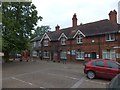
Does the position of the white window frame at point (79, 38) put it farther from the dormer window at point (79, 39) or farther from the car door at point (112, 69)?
the car door at point (112, 69)

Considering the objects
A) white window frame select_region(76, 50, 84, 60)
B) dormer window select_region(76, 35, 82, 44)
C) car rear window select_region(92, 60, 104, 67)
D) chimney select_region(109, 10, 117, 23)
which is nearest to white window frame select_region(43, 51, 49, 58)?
white window frame select_region(76, 50, 84, 60)

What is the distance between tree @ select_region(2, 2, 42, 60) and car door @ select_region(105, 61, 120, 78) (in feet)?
51.5

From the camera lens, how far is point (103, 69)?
45.9ft

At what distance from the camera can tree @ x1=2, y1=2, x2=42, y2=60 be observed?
88.0 feet

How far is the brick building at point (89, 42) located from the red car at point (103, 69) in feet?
45.7

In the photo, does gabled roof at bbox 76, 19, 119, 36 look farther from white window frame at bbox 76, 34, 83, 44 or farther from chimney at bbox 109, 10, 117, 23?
white window frame at bbox 76, 34, 83, 44

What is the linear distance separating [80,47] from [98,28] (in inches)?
184

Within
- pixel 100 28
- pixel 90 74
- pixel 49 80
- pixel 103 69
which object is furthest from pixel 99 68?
pixel 100 28

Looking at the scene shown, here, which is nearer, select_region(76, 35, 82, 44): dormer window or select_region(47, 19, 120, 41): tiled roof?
select_region(47, 19, 120, 41): tiled roof

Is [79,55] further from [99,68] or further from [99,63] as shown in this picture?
[99,68]

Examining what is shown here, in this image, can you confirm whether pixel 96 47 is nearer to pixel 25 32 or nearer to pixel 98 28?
pixel 98 28

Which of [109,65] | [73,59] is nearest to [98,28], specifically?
[73,59]

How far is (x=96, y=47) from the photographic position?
3059cm

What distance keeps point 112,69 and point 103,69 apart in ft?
2.26
